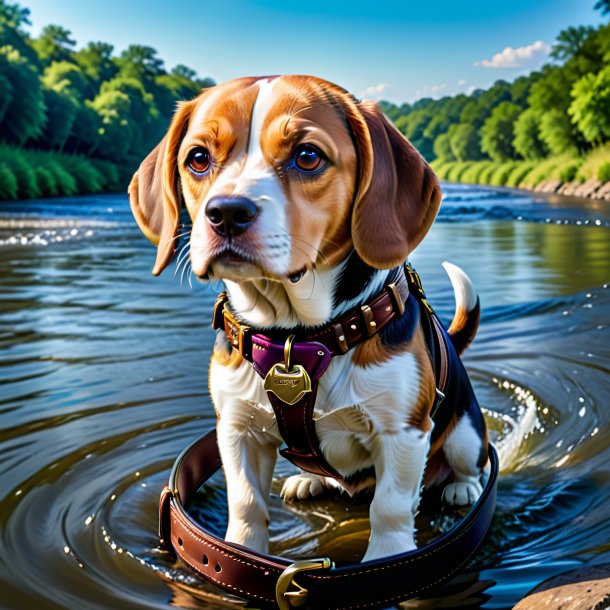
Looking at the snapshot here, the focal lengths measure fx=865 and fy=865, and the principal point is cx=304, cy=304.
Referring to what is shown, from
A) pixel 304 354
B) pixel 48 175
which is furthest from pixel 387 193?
pixel 48 175

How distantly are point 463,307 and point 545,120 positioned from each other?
45.1 meters

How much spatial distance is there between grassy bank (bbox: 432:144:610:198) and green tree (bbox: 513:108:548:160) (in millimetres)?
1287

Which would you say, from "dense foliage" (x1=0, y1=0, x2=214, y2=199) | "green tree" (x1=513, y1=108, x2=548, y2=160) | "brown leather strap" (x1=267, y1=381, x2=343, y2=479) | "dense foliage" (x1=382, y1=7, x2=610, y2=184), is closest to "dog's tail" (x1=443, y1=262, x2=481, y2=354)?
"brown leather strap" (x1=267, y1=381, x2=343, y2=479)

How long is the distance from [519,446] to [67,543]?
2172mm

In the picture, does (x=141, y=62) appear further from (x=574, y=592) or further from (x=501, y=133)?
(x=574, y=592)

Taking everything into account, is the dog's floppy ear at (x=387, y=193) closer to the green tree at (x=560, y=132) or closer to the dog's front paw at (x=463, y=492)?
the dog's front paw at (x=463, y=492)

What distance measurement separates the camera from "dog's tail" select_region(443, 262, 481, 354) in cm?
360

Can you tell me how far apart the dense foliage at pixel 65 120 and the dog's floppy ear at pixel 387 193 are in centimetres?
1655

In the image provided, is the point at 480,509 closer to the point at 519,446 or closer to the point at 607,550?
the point at 607,550

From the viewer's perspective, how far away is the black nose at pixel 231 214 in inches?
92.7

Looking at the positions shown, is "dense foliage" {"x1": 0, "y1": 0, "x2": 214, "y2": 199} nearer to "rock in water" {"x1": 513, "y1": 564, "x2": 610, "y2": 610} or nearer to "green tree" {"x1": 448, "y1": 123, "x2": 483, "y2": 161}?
"rock in water" {"x1": 513, "y1": 564, "x2": 610, "y2": 610}

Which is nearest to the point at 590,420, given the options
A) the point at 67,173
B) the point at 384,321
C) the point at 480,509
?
the point at 480,509

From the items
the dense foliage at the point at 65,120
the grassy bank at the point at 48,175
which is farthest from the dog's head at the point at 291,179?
the grassy bank at the point at 48,175

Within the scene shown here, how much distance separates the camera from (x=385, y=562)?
2639 mm
